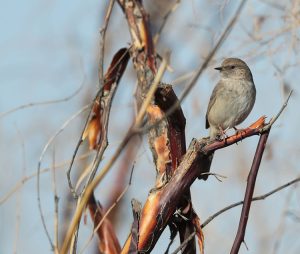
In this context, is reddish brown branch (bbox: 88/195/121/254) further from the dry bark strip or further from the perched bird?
the perched bird

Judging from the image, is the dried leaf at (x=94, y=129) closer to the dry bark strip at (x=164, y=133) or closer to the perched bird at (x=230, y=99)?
the dry bark strip at (x=164, y=133)

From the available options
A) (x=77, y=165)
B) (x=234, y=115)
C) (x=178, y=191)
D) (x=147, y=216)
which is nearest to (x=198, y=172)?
(x=178, y=191)

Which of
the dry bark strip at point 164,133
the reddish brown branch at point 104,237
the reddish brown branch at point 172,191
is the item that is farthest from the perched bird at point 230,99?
the reddish brown branch at point 172,191

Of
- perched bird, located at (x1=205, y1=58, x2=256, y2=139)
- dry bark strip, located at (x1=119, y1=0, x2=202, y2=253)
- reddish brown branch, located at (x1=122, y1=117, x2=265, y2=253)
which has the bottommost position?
reddish brown branch, located at (x1=122, y1=117, x2=265, y2=253)

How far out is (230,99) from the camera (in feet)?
18.7

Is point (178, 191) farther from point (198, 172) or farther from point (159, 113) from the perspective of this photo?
point (159, 113)

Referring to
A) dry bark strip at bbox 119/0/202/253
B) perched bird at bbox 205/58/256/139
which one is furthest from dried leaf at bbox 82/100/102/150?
perched bird at bbox 205/58/256/139

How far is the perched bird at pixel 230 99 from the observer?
221 inches

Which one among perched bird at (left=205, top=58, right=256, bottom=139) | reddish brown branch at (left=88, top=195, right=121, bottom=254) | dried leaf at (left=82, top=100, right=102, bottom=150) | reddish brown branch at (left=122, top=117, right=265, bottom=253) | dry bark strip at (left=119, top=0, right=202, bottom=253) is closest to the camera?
Result: reddish brown branch at (left=122, top=117, right=265, bottom=253)

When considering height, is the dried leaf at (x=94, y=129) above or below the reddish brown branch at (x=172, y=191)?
above

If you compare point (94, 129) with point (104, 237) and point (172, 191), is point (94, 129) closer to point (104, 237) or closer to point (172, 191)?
point (104, 237)

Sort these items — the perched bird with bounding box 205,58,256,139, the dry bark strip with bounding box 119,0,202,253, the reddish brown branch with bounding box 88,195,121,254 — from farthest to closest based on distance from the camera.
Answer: the perched bird with bounding box 205,58,256,139, the reddish brown branch with bounding box 88,195,121,254, the dry bark strip with bounding box 119,0,202,253

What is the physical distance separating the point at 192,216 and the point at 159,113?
26.7 inches

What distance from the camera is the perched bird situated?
5.60 m
